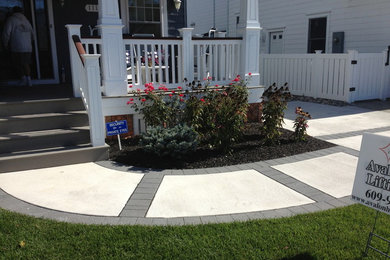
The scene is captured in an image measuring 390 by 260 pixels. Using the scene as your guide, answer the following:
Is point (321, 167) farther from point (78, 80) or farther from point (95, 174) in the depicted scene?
point (78, 80)

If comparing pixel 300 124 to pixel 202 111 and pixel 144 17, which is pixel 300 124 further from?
pixel 144 17

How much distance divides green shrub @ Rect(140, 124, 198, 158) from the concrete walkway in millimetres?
392

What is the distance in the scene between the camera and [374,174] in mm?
2729

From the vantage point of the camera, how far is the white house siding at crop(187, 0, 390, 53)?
11.0 meters

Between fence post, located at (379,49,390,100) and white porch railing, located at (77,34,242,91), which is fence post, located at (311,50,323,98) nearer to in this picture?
fence post, located at (379,49,390,100)

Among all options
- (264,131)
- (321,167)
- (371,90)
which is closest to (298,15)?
(371,90)

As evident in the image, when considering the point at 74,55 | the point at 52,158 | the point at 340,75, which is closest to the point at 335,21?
the point at 340,75

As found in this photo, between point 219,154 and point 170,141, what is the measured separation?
841mm

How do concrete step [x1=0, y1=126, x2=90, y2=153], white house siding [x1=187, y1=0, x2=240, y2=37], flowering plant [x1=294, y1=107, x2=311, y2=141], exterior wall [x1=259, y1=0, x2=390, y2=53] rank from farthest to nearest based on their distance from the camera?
white house siding [x1=187, y1=0, x2=240, y2=37], exterior wall [x1=259, y1=0, x2=390, y2=53], flowering plant [x1=294, y1=107, x2=311, y2=141], concrete step [x1=0, y1=126, x2=90, y2=153]

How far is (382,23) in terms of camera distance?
1084cm

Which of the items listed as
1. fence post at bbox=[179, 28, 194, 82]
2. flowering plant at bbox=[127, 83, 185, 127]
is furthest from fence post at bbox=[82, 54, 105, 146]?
fence post at bbox=[179, 28, 194, 82]

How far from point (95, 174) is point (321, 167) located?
3125mm

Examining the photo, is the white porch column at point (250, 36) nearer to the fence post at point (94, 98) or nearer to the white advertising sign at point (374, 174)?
the fence post at point (94, 98)

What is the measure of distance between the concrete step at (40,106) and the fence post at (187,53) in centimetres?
204
